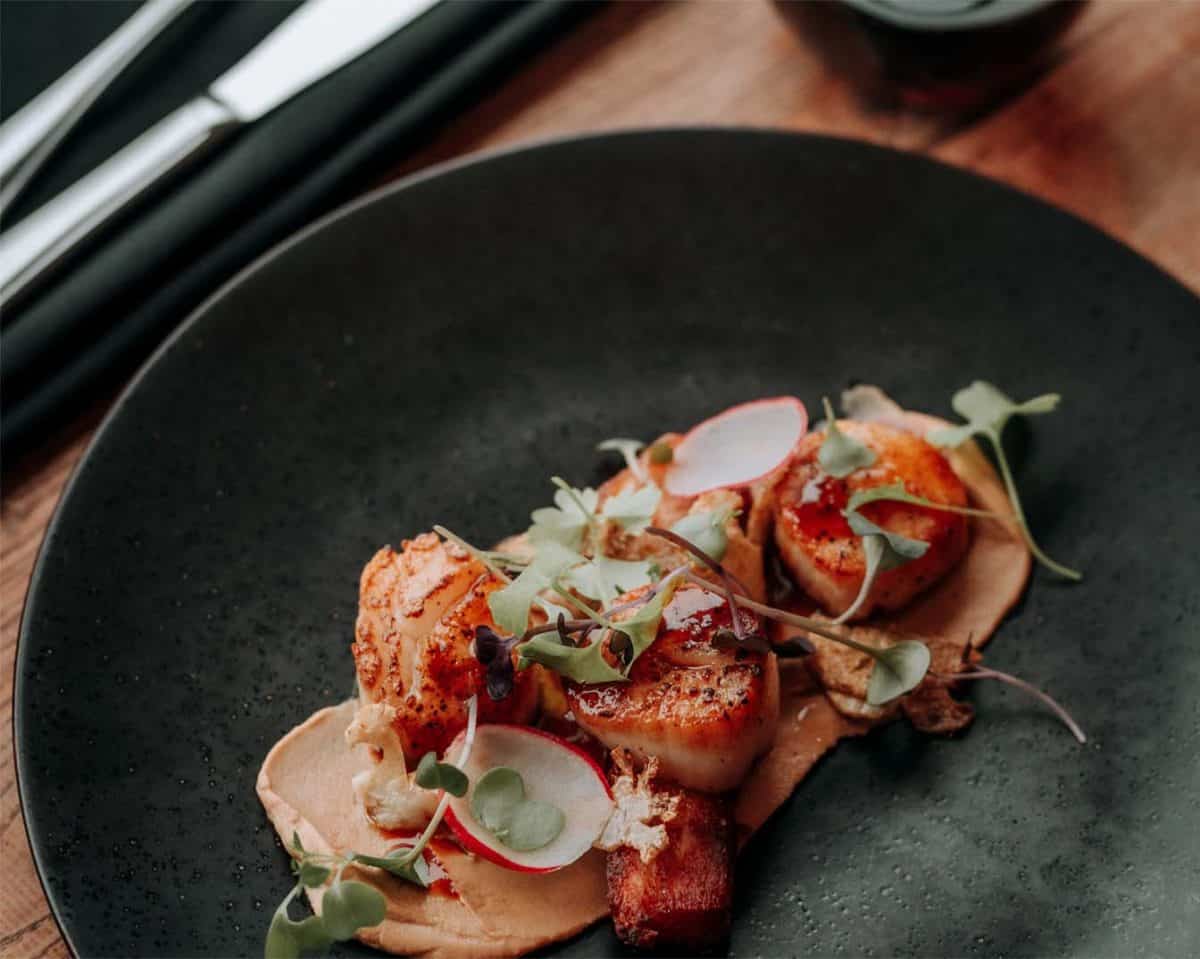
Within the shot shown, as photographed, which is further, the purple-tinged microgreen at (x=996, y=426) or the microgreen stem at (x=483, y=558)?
the purple-tinged microgreen at (x=996, y=426)

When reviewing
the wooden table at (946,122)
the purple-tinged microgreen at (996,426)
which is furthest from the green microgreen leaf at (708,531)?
the wooden table at (946,122)

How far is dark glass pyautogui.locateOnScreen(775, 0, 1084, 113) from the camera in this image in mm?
2429

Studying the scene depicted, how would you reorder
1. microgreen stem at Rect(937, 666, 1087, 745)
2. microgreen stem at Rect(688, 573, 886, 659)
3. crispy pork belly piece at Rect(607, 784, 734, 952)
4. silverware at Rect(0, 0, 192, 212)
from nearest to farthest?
crispy pork belly piece at Rect(607, 784, 734, 952) < microgreen stem at Rect(688, 573, 886, 659) < microgreen stem at Rect(937, 666, 1087, 745) < silverware at Rect(0, 0, 192, 212)

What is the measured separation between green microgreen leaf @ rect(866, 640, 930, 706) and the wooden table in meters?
1.06

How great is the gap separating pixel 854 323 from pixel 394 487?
861mm

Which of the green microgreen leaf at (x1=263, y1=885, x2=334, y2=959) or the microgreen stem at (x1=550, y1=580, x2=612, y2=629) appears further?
the microgreen stem at (x1=550, y1=580, x2=612, y2=629)

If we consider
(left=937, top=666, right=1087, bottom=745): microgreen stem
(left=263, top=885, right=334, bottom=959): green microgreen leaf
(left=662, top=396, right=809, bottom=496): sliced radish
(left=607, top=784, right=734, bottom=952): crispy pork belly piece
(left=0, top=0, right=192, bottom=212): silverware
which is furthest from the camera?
(left=0, top=0, right=192, bottom=212): silverware

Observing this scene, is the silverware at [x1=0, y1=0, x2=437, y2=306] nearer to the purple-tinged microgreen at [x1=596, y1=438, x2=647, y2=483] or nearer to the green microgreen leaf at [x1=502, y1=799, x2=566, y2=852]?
the purple-tinged microgreen at [x1=596, y1=438, x2=647, y2=483]

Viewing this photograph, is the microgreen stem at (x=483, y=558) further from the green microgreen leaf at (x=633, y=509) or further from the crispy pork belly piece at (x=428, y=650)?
the green microgreen leaf at (x=633, y=509)

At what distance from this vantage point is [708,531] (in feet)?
6.25

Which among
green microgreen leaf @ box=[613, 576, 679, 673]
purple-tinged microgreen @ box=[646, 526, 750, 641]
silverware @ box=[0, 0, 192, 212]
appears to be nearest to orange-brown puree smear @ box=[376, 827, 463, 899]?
green microgreen leaf @ box=[613, 576, 679, 673]

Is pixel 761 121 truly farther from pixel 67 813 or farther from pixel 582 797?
pixel 67 813

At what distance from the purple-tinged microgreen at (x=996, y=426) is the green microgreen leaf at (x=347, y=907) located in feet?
3.69

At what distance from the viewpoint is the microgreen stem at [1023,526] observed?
81.4 inches
